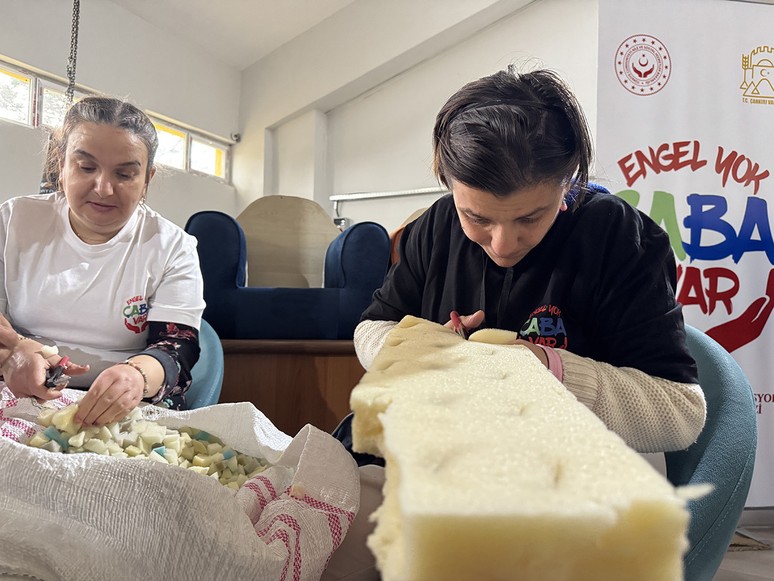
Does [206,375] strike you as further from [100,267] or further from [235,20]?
[235,20]

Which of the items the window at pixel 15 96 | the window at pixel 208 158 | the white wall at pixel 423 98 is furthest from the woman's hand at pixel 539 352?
the window at pixel 208 158

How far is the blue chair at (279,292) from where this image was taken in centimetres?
222

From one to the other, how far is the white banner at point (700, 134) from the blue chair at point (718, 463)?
142 centimetres

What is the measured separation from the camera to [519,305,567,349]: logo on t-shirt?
921mm

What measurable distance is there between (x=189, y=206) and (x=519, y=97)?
4719 millimetres

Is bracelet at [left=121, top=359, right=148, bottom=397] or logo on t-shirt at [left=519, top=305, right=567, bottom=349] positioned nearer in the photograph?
logo on t-shirt at [left=519, top=305, right=567, bottom=349]

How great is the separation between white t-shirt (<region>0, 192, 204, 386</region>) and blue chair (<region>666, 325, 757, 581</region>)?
101cm

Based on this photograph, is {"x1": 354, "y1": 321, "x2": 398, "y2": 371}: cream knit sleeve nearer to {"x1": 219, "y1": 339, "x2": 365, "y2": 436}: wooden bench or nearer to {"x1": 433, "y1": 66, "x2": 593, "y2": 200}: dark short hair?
{"x1": 433, "y1": 66, "x2": 593, "y2": 200}: dark short hair

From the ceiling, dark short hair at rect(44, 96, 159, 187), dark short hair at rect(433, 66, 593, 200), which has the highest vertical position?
the ceiling

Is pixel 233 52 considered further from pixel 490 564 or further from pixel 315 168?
pixel 490 564

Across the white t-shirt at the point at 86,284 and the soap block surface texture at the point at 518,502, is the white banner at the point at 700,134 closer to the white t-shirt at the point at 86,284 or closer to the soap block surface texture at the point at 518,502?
the white t-shirt at the point at 86,284

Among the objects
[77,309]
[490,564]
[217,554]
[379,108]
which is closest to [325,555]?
[217,554]

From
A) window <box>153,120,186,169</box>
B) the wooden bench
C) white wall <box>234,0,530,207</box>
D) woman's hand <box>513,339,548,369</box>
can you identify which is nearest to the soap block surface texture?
woman's hand <box>513,339,548,369</box>

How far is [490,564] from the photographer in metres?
0.28
